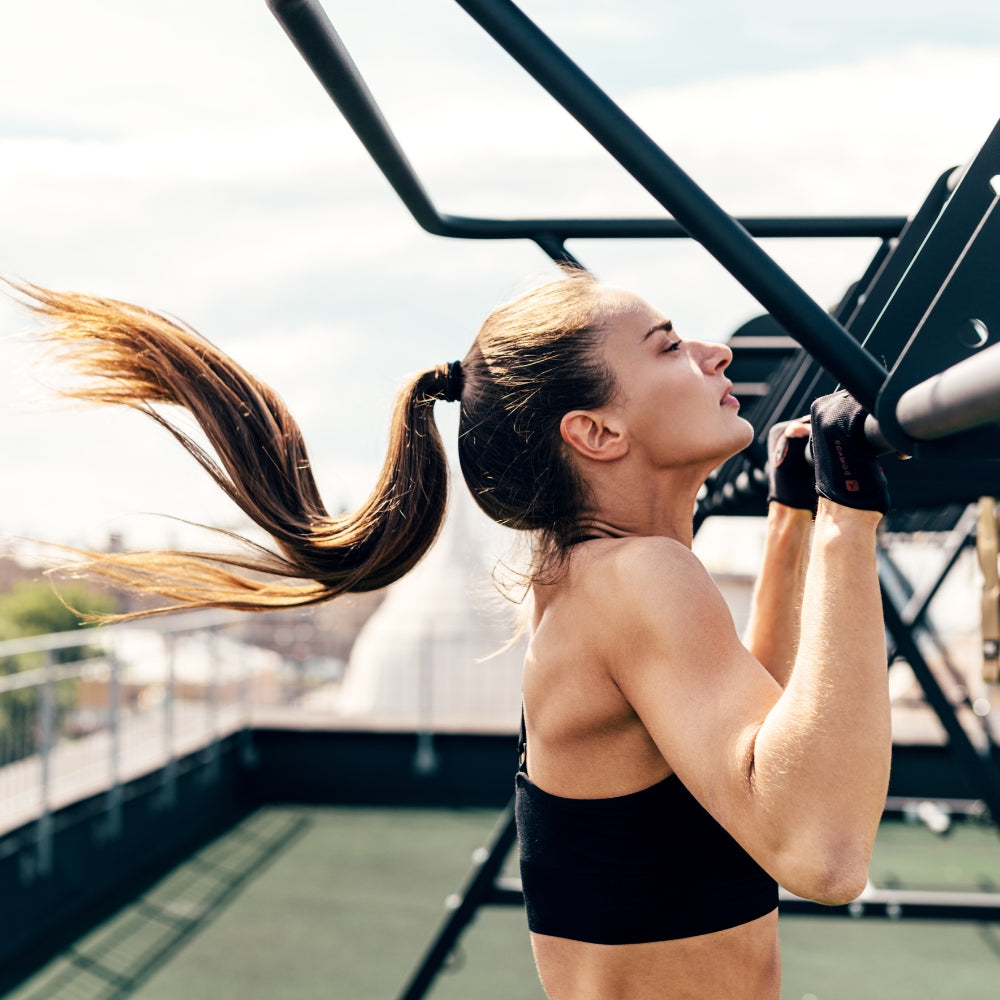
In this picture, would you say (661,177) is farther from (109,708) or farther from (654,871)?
(109,708)

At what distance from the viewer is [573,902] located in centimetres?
104

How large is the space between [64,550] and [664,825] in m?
0.76

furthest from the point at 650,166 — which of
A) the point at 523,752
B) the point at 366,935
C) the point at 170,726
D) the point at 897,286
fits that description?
the point at 170,726

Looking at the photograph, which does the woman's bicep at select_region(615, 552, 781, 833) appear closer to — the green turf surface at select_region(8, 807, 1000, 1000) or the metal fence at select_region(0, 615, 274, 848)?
the green turf surface at select_region(8, 807, 1000, 1000)

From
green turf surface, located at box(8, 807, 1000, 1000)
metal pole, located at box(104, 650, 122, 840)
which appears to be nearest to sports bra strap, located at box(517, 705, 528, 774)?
green turf surface, located at box(8, 807, 1000, 1000)

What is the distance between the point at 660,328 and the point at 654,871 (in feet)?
1.67

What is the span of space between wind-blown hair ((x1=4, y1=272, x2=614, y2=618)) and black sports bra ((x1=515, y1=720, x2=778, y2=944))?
25 centimetres

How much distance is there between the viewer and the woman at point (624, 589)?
0.77m

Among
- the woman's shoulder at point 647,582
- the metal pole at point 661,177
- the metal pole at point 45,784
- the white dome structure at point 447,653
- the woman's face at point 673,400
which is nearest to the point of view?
the metal pole at point 661,177

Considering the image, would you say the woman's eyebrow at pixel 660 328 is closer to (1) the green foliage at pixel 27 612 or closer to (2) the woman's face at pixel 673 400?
(2) the woman's face at pixel 673 400

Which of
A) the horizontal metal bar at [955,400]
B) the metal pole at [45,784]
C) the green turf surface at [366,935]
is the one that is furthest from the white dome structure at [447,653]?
the metal pole at [45,784]

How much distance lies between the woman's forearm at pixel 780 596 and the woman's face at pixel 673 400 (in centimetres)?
23

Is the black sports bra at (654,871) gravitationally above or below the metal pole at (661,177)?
below

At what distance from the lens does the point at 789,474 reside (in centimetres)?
121
